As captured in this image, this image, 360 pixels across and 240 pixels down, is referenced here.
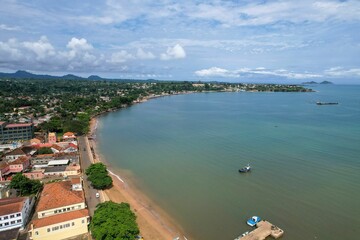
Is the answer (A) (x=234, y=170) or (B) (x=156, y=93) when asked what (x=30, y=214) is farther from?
(B) (x=156, y=93)

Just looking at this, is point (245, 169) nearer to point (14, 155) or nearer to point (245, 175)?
point (245, 175)

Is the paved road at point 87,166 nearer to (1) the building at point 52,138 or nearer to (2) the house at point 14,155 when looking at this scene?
(1) the building at point 52,138

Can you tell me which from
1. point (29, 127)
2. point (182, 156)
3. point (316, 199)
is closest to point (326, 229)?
point (316, 199)

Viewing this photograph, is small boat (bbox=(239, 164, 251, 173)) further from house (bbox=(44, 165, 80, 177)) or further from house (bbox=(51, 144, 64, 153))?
house (bbox=(51, 144, 64, 153))

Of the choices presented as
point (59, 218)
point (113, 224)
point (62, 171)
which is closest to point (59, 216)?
point (59, 218)

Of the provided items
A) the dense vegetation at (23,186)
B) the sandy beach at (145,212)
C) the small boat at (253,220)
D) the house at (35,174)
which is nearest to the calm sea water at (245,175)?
the small boat at (253,220)

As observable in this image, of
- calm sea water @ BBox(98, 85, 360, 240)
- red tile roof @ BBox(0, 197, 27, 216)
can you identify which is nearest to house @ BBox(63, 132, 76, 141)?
calm sea water @ BBox(98, 85, 360, 240)
